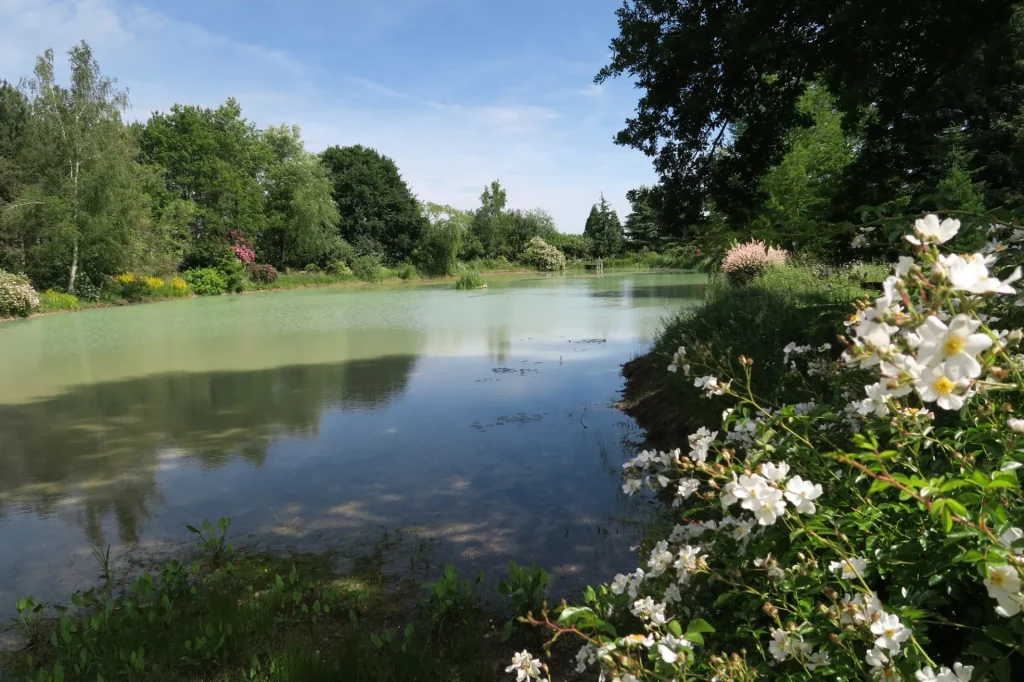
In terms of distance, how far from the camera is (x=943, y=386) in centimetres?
84

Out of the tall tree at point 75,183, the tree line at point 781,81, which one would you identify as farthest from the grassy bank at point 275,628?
the tall tree at point 75,183

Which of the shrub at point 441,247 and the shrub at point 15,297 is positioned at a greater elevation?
the shrub at point 441,247

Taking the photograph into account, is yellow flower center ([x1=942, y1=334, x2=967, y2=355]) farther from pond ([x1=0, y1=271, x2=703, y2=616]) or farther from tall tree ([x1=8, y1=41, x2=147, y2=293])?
tall tree ([x1=8, y1=41, x2=147, y2=293])

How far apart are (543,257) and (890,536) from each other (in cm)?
4577

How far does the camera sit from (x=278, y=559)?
3154mm

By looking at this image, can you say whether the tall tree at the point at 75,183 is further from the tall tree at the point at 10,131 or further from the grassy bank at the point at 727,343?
the grassy bank at the point at 727,343

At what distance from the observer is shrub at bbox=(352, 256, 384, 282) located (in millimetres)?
33250

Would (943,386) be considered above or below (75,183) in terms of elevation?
below

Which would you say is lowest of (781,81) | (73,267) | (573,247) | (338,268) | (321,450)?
(321,450)

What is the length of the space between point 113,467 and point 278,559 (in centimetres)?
246

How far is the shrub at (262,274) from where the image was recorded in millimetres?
29266

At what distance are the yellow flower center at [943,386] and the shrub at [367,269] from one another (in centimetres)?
3319

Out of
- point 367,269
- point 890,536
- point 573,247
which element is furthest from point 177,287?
point 573,247

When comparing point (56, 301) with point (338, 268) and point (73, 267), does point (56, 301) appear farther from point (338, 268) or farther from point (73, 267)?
point (338, 268)
